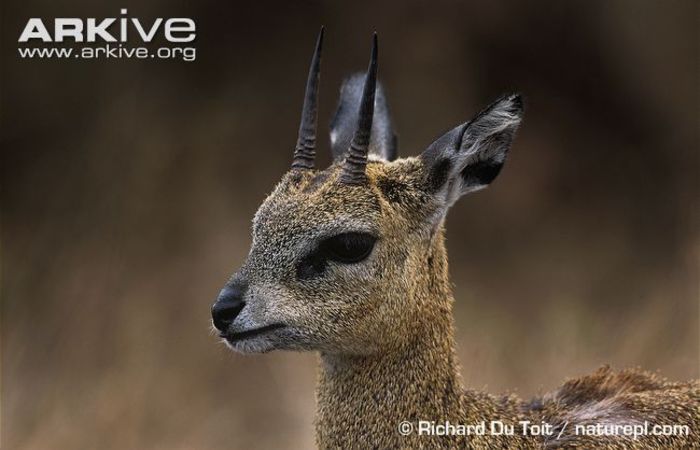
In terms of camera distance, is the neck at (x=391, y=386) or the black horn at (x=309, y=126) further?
the black horn at (x=309, y=126)

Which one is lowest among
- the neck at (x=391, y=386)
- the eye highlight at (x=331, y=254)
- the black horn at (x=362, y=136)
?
the neck at (x=391, y=386)

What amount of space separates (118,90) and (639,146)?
3.88 m

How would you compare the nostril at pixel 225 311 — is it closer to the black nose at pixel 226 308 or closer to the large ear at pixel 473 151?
the black nose at pixel 226 308

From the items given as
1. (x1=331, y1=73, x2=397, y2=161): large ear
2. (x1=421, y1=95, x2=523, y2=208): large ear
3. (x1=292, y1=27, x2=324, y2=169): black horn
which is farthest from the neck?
(x1=331, y1=73, x2=397, y2=161): large ear

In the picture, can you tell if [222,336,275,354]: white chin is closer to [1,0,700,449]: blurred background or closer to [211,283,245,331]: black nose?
[211,283,245,331]: black nose

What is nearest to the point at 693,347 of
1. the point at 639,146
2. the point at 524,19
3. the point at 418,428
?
the point at 639,146

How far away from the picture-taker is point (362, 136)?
380 cm

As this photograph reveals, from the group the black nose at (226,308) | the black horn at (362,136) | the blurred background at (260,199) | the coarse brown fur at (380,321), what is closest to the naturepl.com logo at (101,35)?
the blurred background at (260,199)

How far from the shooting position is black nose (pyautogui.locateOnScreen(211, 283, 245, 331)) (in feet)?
11.9

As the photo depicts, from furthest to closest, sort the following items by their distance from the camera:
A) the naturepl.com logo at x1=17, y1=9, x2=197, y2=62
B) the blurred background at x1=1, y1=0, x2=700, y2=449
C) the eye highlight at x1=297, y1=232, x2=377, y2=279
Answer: the blurred background at x1=1, y1=0, x2=700, y2=449 < the naturepl.com logo at x1=17, y1=9, x2=197, y2=62 < the eye highlight at x1=297, y1=232, x2=377, y2=279

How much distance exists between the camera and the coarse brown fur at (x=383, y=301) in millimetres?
3699

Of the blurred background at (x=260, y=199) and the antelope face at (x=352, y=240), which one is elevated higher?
the blurred background at (x=260, y=199)

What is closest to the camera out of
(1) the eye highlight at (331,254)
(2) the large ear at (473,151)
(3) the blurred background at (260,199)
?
(1) the eye highlight at (331,254)

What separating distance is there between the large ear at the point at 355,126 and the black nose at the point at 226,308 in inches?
38.5
